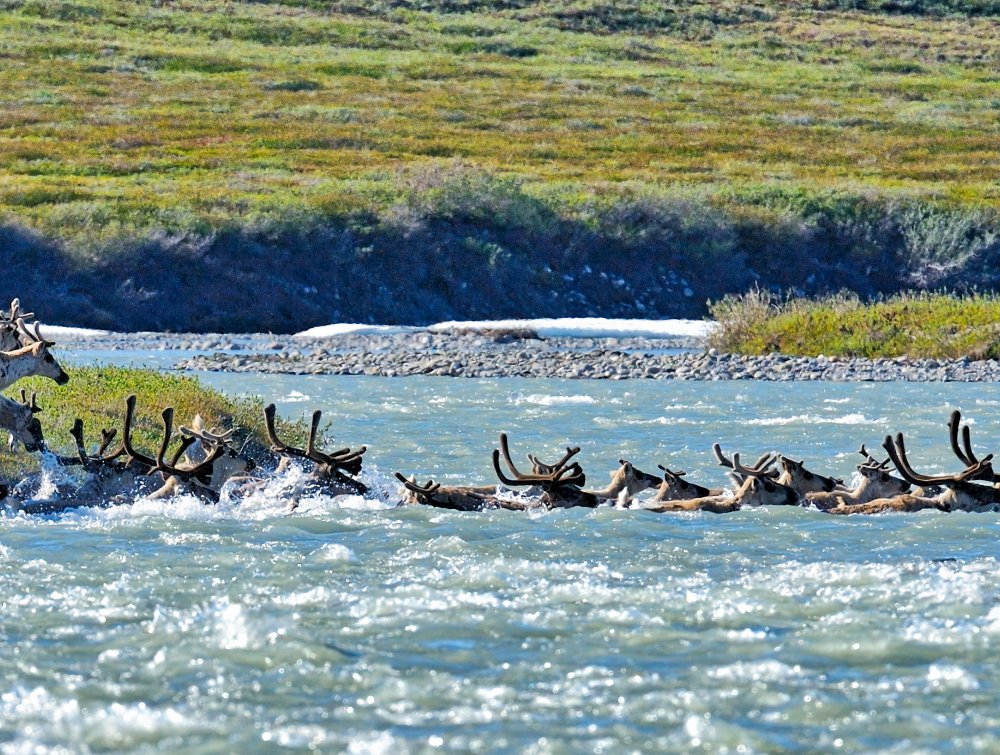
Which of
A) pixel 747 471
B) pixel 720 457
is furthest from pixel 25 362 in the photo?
pixel 747 471

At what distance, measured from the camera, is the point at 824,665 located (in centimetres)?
777

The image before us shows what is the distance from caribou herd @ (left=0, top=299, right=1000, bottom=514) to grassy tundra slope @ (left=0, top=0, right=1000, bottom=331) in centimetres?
2676

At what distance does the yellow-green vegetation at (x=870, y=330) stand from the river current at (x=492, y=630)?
18442mm

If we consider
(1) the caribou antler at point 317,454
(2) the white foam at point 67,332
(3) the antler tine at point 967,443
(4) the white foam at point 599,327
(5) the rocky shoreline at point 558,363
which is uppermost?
(3) the antler tine at point 967,443

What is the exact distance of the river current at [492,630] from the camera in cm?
690

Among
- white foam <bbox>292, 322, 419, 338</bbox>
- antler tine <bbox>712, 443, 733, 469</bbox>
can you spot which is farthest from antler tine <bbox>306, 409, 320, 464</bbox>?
white foam <bbox>292, 322, 419, 338</bbox>

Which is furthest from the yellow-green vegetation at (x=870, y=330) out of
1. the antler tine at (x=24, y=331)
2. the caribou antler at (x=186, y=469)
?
the antler tine at (x=24, y=331)

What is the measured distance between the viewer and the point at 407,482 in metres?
11.2

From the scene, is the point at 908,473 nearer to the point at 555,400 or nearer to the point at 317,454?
the point at 317,454

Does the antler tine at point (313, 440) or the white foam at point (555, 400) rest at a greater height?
the antler tine at point (313, 440)

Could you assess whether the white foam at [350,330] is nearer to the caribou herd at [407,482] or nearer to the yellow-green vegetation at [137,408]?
the yellow-green vegetation at [137,408]

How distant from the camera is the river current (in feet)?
22.6

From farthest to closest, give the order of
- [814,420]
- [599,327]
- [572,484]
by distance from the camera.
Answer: [599,327], [814,420], [572,484]

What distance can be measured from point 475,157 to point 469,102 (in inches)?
561
